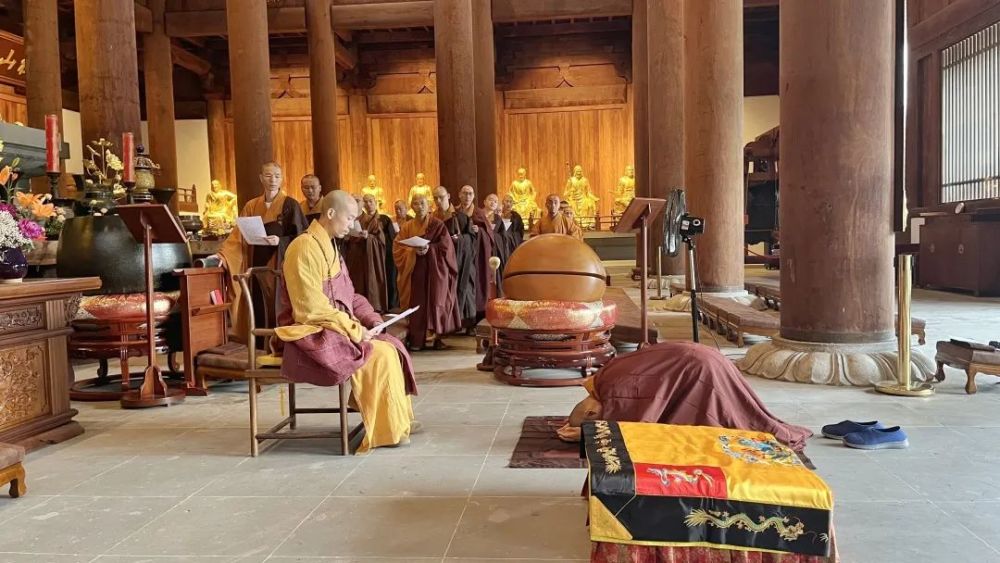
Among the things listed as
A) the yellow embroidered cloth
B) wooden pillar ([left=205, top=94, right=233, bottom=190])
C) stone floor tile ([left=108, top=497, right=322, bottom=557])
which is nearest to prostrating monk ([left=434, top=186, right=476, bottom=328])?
stone floor tile ([left=108, top=497, right=322, bottom=557])

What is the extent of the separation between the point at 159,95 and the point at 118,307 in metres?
14.0

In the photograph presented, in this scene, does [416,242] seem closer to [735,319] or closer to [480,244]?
[480,244]

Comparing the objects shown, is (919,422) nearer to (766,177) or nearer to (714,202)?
(714,202)

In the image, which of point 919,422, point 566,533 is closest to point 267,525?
point 566,533

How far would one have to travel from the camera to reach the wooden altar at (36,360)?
381 cm

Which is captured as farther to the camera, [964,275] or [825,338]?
[964,275]

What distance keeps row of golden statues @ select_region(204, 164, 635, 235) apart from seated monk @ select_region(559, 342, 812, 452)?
16.8 m

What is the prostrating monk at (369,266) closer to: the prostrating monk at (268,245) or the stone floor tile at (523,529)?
the prostrating monk at (268,245)

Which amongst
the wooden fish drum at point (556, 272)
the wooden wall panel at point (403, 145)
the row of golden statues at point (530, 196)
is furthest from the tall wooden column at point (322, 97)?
the wooden fish drum at point (556, 272)

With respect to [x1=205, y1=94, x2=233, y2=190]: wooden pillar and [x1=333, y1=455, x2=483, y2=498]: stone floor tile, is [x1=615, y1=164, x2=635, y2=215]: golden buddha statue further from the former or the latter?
[x1=333, y1=455, x2=483, y2=498]: stone floor tile

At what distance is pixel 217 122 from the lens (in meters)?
22.5

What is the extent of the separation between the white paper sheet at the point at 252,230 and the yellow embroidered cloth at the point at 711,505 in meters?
3.46

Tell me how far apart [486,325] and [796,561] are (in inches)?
176

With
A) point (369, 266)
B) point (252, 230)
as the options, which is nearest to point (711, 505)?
point (252, 230)
